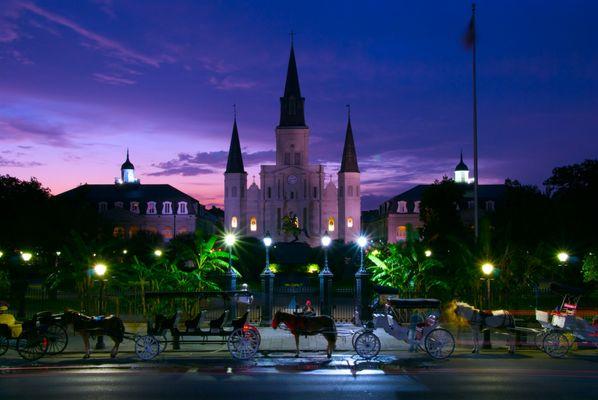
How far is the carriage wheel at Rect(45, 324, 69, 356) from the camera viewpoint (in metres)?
17.3

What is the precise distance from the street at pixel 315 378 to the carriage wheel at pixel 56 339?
0.91 m

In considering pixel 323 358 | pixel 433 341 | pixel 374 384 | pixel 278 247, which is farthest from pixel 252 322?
pixel 278 247

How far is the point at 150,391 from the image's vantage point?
1295cm

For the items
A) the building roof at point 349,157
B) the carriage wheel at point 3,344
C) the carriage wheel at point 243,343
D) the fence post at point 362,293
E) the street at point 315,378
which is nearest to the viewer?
the street at point 315,378

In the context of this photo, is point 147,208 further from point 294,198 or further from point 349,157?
point 349,157

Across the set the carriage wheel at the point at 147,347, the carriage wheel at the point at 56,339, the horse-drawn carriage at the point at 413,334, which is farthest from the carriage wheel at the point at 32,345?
the horse-drawn carriage at the point at 413,334

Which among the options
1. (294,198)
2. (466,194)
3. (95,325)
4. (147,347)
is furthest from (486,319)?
(466,194)

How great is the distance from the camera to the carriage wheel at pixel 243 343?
55.3 feet

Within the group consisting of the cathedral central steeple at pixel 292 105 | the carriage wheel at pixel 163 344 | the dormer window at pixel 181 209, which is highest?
the cathedral central steeple at pixel 292 105

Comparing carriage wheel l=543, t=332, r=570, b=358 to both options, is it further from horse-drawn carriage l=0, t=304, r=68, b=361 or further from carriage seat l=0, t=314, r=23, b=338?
carriage seat l=0, t=314, r=23, b=338

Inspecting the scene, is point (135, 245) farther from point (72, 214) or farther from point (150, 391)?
point (150, 391)

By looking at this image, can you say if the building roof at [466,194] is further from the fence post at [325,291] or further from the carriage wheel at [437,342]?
the carriage wheel at [437,342]

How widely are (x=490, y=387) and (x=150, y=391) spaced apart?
6640 mm

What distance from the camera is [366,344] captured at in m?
16.7
